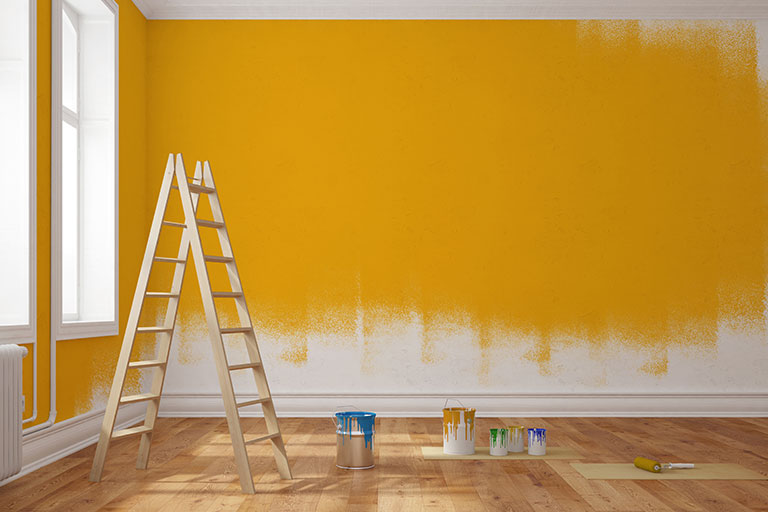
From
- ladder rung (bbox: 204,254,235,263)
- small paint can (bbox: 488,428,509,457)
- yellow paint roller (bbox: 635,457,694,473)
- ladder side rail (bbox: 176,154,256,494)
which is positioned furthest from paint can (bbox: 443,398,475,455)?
ladder rung (bbox: 204,254,235,263)

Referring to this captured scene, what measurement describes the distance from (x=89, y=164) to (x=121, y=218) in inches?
15.6

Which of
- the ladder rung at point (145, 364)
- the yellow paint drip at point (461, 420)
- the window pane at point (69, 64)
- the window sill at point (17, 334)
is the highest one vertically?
the window pane at point (69, 64)

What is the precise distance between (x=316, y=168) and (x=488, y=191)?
126cm

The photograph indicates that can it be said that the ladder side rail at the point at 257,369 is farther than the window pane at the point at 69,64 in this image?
No

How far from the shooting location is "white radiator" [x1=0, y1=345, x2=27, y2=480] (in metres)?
2.97

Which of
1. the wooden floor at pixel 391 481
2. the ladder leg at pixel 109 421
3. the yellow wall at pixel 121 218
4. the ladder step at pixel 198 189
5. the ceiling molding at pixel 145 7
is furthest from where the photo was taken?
the ceiling molding at pixel 145 7

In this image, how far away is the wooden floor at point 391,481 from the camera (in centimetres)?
288

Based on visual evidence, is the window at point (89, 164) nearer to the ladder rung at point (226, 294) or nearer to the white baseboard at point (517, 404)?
the white baseboard at point (517, 404)

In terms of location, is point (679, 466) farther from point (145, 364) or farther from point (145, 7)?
point (145, 7)

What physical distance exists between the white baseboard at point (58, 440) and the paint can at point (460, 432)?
2002mm

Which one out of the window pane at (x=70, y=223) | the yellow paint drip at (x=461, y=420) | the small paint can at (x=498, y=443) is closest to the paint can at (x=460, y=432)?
the yellow paint drip at (x=461, y=420)

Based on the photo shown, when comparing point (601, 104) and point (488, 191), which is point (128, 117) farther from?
point (601, 104)

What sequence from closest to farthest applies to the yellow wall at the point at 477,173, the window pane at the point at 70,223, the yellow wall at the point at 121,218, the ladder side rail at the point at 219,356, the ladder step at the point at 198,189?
the ladder side rail at the point at 219,356
the ladder step at the point at 198,189
the yellow wall at the point at 121,218
the window pane at the point at 70,223
the yellow wall at the point at 477,173

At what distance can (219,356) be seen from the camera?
3199 mm
